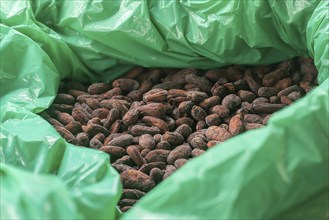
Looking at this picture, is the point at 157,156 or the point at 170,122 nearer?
the point at 157,156

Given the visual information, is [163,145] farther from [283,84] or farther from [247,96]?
[283,84]

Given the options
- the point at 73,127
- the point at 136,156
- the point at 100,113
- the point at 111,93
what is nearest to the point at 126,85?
the point at 111,93

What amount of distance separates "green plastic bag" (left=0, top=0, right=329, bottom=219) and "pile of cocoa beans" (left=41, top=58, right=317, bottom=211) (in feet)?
0.17

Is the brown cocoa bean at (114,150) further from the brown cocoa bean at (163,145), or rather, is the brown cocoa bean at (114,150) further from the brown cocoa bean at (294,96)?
the brown cocoa bean at (294,96)

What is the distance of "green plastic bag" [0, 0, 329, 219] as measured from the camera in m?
0.83

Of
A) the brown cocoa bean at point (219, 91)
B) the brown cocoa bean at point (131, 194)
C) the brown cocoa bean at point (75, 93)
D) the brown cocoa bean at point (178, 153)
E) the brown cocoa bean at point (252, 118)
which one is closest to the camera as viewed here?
the brown cocoa bean at point (131, 194)

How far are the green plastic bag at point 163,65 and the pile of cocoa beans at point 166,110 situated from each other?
51mm

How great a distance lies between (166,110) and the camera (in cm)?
Answer: 158

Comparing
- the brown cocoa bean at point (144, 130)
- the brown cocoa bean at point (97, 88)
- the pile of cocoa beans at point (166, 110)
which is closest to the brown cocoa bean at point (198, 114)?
the pile of cocoa beans at point (166, 110)

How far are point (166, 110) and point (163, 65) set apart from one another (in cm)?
21

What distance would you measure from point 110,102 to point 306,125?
32.9 inches

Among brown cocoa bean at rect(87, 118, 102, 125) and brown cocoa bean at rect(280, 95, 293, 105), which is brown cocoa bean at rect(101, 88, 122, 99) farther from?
brown cocoa bean at rect(280, 95, 293, 105)

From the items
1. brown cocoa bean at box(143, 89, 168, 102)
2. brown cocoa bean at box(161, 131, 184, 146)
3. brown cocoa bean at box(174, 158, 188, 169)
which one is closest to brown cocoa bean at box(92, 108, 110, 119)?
brown cocoa bean at box(143, 89, 168, 102)

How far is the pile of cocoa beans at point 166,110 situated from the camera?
4.64ft
